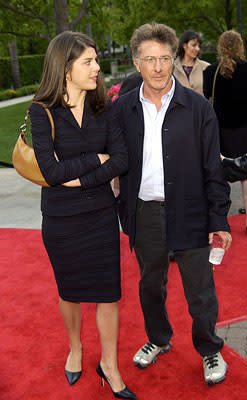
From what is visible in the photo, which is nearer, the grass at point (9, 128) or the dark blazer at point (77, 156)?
the dark blazer at point (77, 156)

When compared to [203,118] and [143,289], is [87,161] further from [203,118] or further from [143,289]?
[143,289]

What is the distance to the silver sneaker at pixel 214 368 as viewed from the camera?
322 centimetres

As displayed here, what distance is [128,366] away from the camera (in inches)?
138

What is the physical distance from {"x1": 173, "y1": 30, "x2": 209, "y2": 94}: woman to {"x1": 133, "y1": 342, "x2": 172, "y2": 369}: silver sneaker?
9.95 feet

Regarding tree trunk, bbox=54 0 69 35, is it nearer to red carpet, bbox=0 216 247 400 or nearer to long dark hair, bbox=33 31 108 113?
red carpet, bbox=0 216 247 400

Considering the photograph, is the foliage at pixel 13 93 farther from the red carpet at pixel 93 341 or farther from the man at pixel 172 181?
the man at pixel 172 181

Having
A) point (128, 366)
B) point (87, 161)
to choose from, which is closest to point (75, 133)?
point (87, 161)

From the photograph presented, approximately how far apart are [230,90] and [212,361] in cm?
300

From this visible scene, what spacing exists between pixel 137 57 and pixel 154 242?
44.3 inches

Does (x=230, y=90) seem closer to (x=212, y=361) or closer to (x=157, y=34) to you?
(x=157, y=34)

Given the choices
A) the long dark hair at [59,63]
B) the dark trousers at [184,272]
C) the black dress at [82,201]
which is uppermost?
the long dark hair at [59,63]

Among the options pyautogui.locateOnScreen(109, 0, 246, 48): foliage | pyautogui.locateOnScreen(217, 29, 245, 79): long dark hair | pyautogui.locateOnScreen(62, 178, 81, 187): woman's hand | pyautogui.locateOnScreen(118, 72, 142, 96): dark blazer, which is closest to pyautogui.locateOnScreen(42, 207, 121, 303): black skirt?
pyautogui.locateOnScreen(62, 178, 81, 187): woman's hand

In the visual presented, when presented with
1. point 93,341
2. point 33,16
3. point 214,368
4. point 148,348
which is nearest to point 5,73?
point 33,16

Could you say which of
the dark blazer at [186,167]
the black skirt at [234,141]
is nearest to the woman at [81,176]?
the dark blazer at [186,167]
